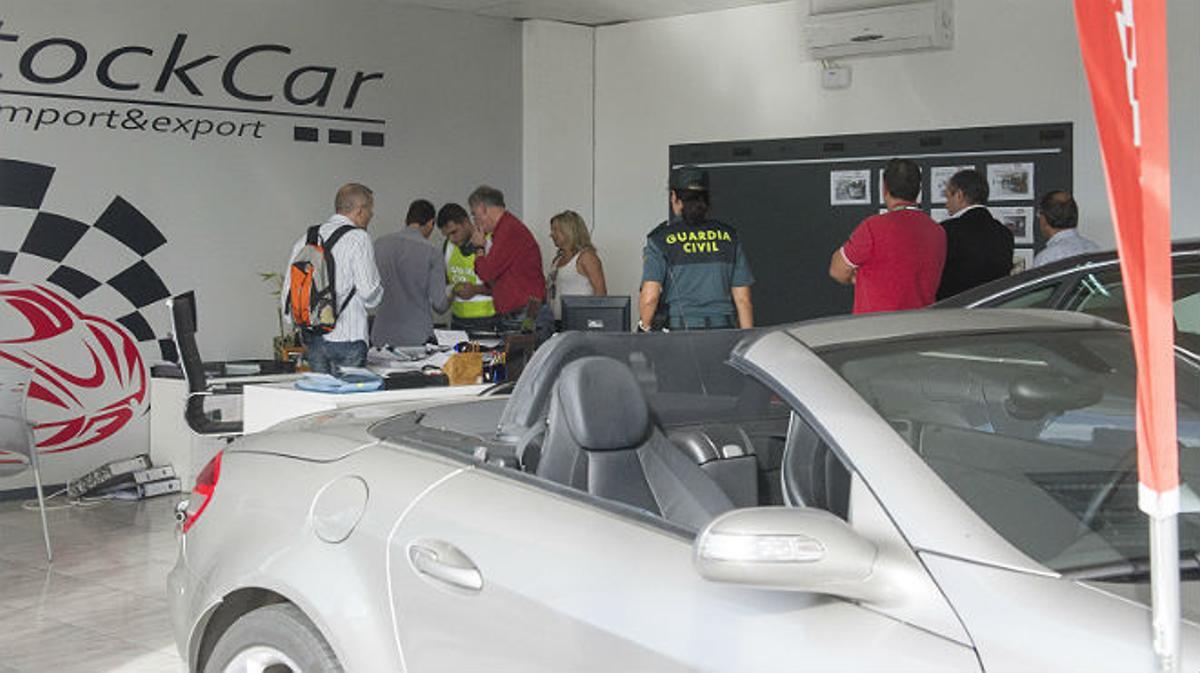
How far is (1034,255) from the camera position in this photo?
938 centimetres

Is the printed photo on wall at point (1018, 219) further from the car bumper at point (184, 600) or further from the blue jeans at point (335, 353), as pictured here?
the car bumper at point (184, 600)

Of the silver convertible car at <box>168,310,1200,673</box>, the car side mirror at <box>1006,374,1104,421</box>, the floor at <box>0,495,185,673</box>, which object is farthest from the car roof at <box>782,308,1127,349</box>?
the floor at <box>0,495,185,673</box>

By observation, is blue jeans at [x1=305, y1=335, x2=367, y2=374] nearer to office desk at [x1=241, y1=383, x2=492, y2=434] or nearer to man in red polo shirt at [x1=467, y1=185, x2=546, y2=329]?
office desk at [x1=241, y1=383, x2=492, y2=434]

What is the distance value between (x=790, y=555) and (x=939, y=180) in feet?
26.5

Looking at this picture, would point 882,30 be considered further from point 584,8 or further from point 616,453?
point 616,453

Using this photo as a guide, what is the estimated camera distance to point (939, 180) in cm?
973

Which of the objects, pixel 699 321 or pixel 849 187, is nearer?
pixel 699 321

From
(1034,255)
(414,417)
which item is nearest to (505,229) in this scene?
(1034,255)

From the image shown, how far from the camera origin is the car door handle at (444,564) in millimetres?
2496

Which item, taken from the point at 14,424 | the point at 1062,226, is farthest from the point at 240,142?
the point at 1062,226

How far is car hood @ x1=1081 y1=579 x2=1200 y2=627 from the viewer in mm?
1894

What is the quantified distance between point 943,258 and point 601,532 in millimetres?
4721

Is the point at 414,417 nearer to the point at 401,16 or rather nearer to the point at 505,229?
the point at 505,229

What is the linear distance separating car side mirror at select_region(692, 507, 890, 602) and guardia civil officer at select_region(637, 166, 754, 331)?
4997mm
